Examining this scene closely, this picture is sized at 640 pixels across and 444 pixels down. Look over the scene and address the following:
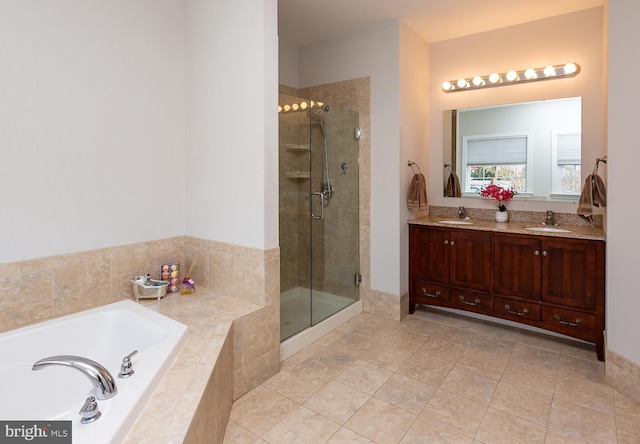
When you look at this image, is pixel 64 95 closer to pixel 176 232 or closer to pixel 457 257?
pixel 176 232

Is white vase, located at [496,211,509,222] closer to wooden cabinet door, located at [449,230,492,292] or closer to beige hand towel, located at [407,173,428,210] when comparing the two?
wooden cabinet door, located at [449,230,492,292]

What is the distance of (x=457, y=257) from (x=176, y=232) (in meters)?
2.36

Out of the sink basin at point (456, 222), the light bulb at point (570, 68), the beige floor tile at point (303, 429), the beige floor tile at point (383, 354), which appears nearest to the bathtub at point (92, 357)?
the beige floor tile at point (303, 429)

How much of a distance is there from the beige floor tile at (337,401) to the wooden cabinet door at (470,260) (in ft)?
4.97

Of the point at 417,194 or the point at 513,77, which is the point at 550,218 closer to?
the point at 417,194

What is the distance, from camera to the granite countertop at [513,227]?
2.70 meters

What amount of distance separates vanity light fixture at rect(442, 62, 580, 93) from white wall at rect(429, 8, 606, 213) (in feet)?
0.16

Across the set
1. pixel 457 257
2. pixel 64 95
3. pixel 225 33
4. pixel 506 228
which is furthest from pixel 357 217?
pixel 64 95

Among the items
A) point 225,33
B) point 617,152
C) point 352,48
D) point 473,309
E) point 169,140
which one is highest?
point 352,48

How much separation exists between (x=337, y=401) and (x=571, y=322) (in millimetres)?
1896

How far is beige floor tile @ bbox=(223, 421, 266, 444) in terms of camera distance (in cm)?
183

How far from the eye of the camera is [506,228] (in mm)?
3072

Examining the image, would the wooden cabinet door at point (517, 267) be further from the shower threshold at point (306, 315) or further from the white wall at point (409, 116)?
the shower threshold at point (306, 315)

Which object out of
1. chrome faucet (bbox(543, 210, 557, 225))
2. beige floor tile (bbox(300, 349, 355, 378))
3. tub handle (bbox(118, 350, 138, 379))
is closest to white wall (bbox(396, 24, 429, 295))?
beige floor tile (bbox(300, 349, 355, 378))
